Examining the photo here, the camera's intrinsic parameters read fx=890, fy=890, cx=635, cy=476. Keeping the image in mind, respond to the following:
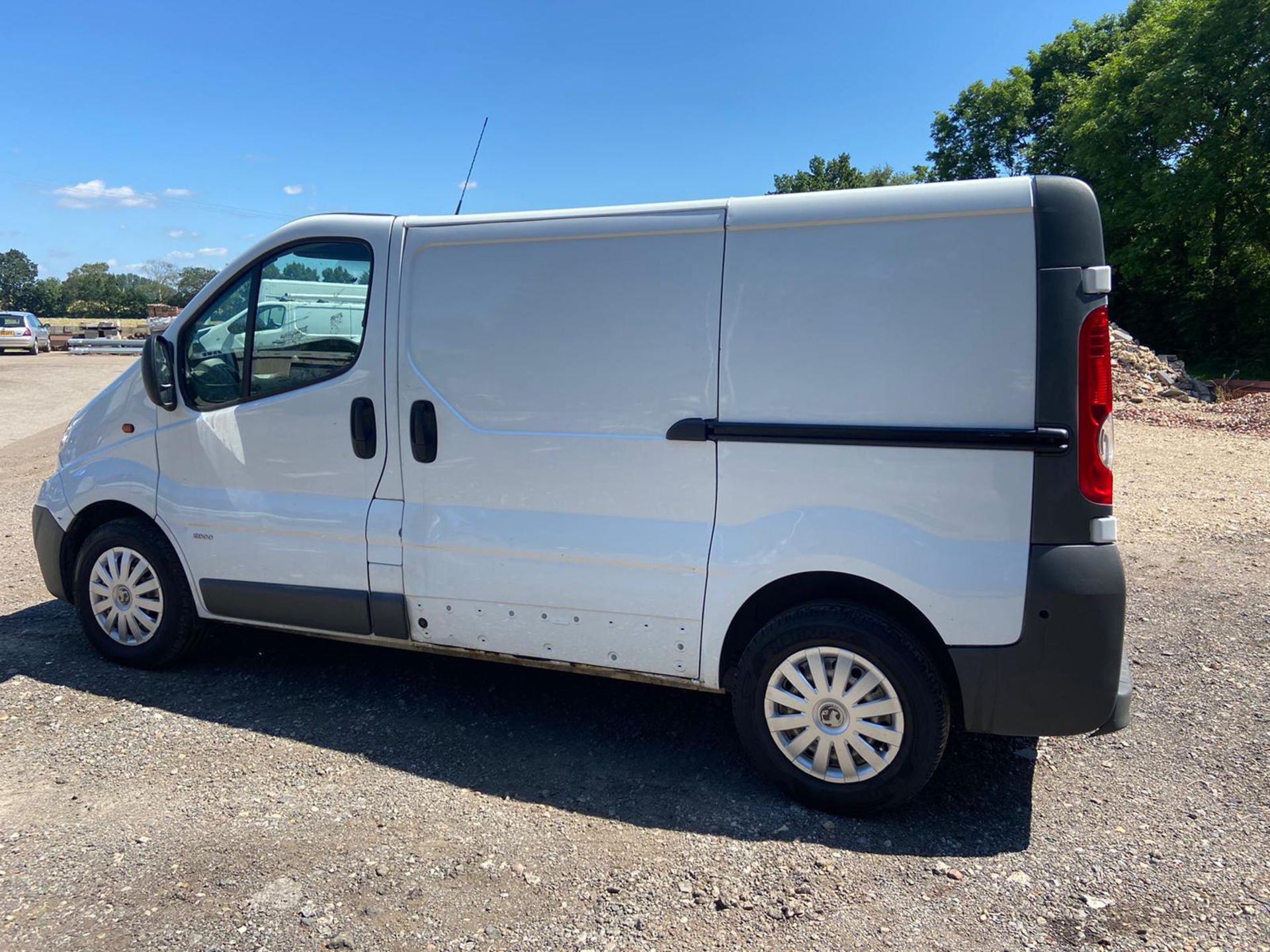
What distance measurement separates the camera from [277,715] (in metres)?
4.30

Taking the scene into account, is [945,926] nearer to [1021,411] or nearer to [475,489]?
[1021,411]

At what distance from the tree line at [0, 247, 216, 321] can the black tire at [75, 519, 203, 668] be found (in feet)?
216

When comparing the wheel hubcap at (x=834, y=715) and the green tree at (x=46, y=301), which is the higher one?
the green tree at (x=46, y=301)

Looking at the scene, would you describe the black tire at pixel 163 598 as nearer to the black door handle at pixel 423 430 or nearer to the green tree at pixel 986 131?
the black door handle at pixel 423 430

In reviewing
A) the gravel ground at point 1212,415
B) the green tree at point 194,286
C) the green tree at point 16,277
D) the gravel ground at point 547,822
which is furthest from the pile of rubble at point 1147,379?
the green tree at point 16,277

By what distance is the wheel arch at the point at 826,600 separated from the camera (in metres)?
3.41

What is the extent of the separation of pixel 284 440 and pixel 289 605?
0.81m

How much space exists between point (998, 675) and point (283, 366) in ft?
11.3

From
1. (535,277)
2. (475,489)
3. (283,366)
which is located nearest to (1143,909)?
(475,489)

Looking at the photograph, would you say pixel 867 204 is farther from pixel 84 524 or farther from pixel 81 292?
pixel 81 292

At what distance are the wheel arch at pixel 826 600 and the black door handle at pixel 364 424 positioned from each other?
1.84 metres

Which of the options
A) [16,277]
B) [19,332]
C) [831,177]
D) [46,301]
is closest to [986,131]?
[831,177]

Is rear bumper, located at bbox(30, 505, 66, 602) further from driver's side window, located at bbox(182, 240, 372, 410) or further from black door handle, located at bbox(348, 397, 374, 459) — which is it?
black door handle, located at bbox(348, 397, 374, 459)

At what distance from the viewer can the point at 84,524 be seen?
16.1 ft
